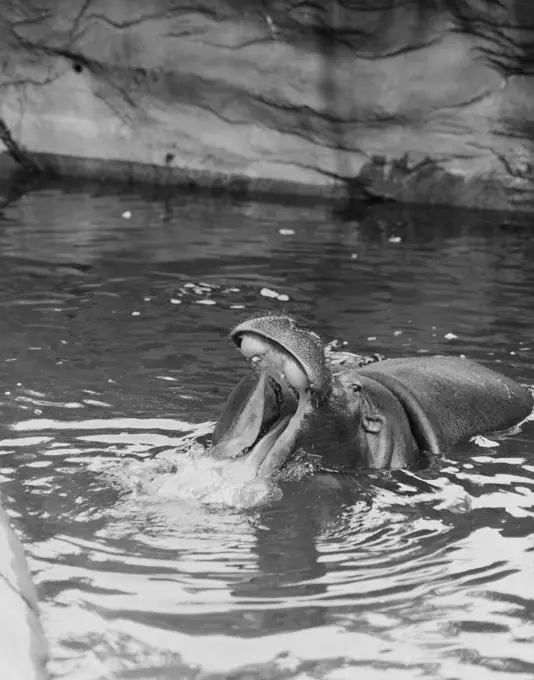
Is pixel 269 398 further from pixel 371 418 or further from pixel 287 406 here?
pixel 371 418

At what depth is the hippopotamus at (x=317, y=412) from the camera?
13.7 feet

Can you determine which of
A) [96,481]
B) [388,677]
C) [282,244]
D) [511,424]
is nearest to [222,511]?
[96,481]

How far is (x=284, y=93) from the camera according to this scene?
11086mm

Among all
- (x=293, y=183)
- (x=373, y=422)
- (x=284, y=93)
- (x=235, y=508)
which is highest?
(x=284, y=93)

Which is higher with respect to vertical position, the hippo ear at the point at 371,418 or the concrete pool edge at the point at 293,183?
the concrete pool edge at the point at 293,183

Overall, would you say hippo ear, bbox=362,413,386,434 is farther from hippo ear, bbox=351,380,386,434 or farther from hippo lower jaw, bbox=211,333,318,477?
hippo lower jaw, bbox=211,333,318,477

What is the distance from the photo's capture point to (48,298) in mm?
7203

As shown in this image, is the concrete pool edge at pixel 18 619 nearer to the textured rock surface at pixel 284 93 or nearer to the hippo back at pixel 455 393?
the hippo back at pixel 455 393

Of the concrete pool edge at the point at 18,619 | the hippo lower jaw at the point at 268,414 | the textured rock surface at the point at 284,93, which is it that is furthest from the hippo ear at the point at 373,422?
the textured rock surface at the point at 284,93

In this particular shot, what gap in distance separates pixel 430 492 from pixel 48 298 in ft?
11.5

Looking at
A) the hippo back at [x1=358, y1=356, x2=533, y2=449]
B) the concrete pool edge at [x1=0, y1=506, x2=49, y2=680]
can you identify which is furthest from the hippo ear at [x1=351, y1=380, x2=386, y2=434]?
the concrete pool edge at [x1=0, y1=506, x2=49, y2=680]

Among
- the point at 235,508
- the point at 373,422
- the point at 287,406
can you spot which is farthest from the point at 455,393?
the point at 235,508

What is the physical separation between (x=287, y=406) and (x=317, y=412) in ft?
0.54

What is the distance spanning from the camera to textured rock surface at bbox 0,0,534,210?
34.4ft
